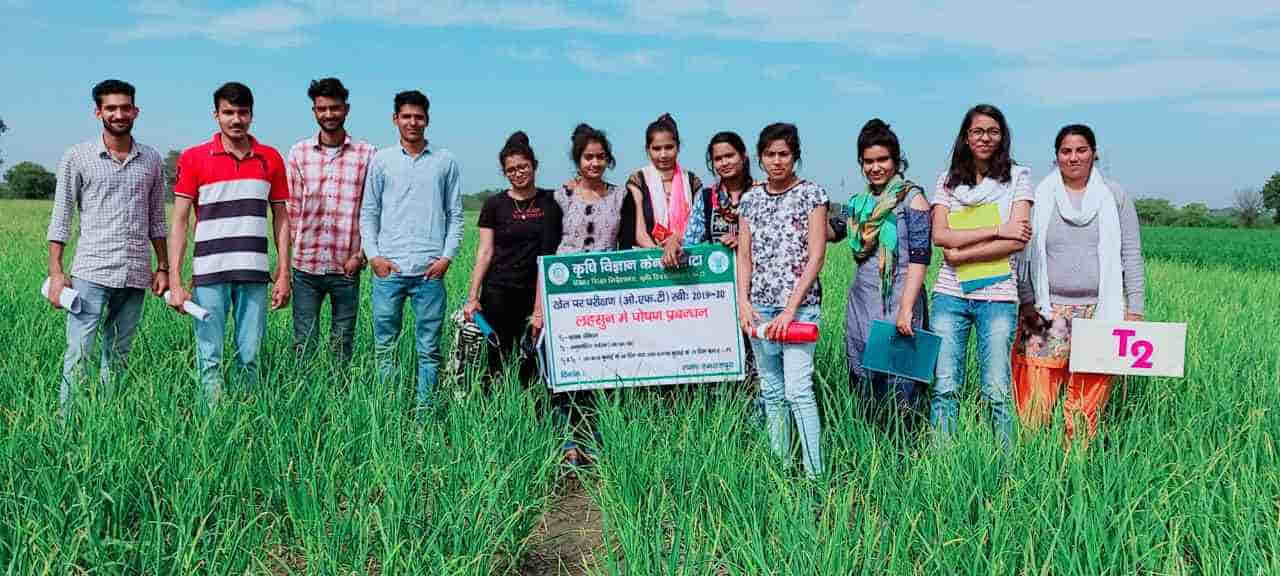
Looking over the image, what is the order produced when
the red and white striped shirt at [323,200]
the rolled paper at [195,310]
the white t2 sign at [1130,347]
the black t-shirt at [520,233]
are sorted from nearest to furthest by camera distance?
the white t2 sign at [1130,347]
the rolled paper at [195,310]
the black t-shirt at [520,233]
the red and white striped shirt at [323,200]

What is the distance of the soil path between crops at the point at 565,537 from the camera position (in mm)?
2816

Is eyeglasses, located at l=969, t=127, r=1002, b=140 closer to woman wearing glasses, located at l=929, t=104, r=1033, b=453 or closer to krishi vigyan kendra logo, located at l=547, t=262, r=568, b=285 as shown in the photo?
woman wearing glasses, located at l=929, t=104, r=1033, b=453

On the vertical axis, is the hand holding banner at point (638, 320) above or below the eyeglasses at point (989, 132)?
below

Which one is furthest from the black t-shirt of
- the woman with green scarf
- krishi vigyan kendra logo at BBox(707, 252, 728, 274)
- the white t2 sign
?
the white t2 sign

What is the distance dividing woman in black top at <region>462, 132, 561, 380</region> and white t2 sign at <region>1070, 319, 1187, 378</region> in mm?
2225

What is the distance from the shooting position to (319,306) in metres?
4.27

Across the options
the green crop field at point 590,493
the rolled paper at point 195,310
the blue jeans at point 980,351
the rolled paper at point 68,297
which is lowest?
the green crop field at point 590,493

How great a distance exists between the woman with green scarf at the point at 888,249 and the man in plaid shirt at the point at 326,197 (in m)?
2.37

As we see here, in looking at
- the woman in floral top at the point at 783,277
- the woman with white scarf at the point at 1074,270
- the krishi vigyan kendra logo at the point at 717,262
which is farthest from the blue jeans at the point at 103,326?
the woman with white scarf at the point at 1074,270

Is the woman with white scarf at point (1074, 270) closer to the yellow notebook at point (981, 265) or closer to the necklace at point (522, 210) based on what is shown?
the yellow notebook at point (981, 265)

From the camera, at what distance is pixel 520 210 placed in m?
3.87

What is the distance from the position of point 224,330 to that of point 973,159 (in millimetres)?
3339

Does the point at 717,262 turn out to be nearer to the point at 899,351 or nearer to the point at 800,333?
the point at 800,333

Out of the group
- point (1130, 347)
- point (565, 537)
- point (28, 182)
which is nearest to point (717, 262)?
point (565, 537)
